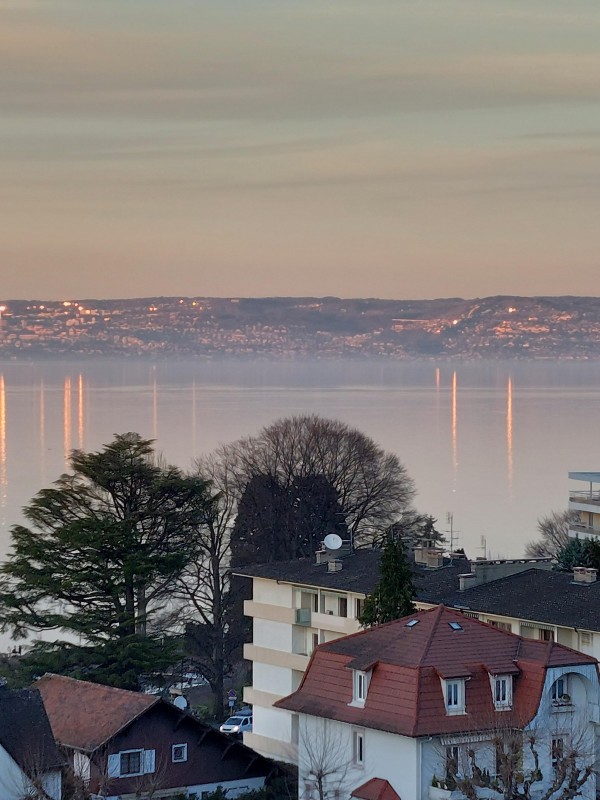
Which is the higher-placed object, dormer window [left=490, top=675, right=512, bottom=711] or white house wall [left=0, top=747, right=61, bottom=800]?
dormer window [left=490, top=675, right=512, bottom=711]

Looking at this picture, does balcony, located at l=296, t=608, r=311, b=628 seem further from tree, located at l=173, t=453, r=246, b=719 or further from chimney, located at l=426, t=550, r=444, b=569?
tree, located at l=173, t=453, r=246, b=719

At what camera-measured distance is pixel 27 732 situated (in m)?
24.8

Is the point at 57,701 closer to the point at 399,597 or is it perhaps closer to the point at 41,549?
the point at 399,597

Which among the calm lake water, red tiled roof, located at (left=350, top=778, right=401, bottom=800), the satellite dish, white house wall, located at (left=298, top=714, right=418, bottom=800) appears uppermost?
the satellite dish

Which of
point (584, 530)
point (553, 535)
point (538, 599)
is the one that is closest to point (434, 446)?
point (553, 535)

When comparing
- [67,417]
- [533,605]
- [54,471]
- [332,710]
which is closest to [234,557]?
[533,605]

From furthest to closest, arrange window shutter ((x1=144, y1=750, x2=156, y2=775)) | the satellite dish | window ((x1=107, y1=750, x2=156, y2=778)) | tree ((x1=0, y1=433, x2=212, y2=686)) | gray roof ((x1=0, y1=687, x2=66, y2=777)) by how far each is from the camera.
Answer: the satellite dish < tree ((x1=0, y1=433, x2=212, y2=686)) < window shutter ((x1=144, y1=750, x2=156, y2=775)) < window ((x1=107, y1=750, x2=156, y2=778)) < gray roof ((x1=0, y1=687, x2=66, y2=777))

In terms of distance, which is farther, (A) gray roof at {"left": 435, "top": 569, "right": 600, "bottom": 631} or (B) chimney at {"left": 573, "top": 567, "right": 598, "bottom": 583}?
(B) chimney at {"left": 573, "top": 567, "right": 598, "bottom": 583}

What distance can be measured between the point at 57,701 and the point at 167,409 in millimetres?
162278

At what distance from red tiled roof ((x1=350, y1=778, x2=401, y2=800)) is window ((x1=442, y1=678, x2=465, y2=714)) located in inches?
54.1

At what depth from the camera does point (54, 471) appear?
360 ft

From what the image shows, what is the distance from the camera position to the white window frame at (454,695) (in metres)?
24.0

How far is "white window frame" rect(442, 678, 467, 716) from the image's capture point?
2405cm

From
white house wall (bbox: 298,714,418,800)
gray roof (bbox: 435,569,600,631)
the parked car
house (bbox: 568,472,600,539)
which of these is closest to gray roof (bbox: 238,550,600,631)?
gray roof (bbox: 435,569,600,631)
